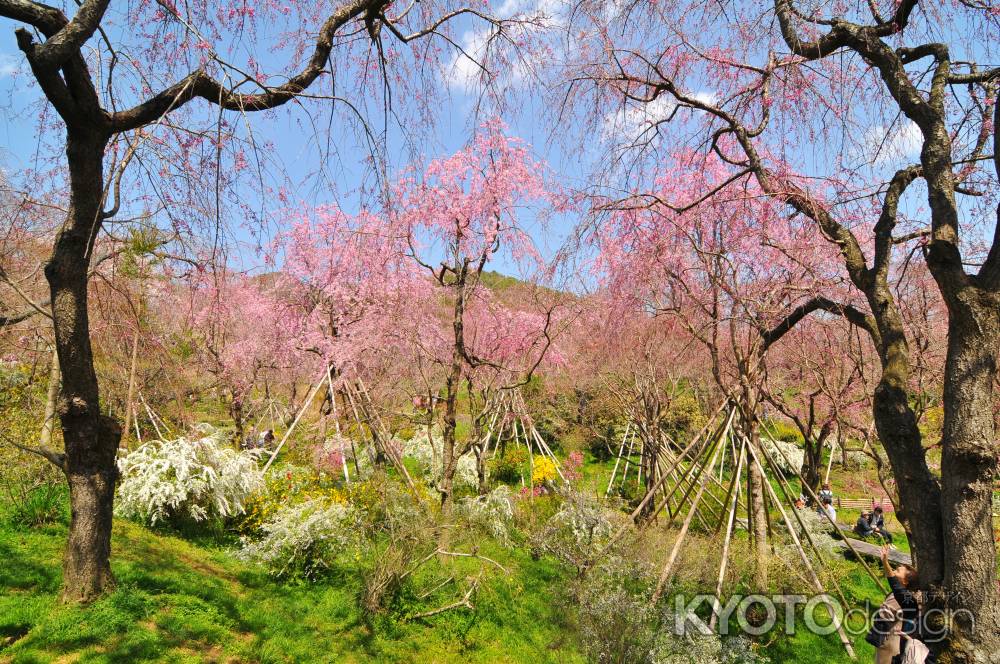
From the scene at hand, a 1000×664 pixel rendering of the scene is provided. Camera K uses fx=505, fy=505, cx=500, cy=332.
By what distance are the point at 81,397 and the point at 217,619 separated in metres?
2.29

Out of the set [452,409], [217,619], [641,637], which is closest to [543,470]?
[452,409]

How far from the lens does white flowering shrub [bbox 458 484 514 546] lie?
8227 millimetres

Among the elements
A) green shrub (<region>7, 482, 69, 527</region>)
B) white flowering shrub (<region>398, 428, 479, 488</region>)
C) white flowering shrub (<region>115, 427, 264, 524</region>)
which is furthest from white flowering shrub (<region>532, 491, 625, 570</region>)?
green shrub (<region>7, 482, 69, 527</region>)

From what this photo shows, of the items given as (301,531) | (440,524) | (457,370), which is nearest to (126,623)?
(301,531)

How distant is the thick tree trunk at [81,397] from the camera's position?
11.2 feet

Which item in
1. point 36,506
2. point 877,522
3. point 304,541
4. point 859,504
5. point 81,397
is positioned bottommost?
point 859,504

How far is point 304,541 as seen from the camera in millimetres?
5988

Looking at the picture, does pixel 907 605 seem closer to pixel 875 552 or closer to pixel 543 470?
pixel 875 552

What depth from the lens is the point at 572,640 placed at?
4969mm

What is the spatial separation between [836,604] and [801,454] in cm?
1274

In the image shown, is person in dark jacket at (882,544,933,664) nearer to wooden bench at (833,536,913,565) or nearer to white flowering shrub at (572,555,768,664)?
white flowering shrub at (572,555,768,664)

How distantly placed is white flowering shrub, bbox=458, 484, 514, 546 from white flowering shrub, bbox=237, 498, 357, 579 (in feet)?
7.41

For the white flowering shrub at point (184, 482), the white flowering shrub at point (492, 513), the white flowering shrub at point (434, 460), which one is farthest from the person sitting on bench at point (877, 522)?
the white flowering shrub at point (184, 482)

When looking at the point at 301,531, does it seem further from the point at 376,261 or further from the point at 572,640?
the point at 376,261
